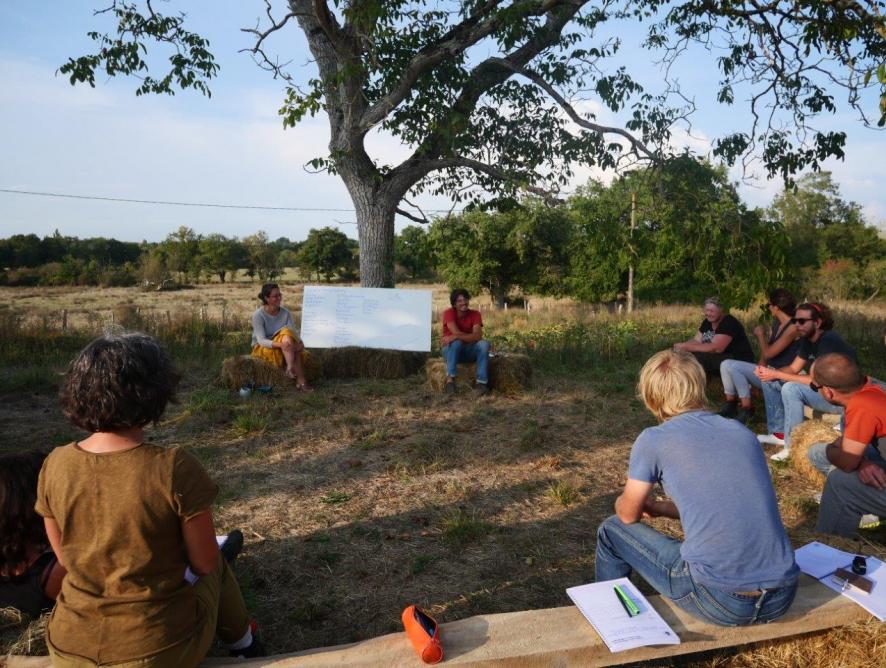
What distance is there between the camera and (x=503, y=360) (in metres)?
7.48

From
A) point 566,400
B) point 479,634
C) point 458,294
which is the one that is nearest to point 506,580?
point 479,634

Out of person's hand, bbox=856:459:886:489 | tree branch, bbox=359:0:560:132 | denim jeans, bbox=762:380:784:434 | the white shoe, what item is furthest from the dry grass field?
tree branch, bbox=359:0:560:132

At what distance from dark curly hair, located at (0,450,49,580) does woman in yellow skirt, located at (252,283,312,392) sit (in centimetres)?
488

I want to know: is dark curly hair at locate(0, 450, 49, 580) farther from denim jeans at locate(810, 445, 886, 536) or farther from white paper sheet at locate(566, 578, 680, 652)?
denim jeans at locate(810, 445, 886, 536)

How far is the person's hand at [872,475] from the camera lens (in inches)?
129

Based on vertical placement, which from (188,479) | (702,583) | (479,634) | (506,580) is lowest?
(506,580)

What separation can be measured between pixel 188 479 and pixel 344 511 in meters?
2.47

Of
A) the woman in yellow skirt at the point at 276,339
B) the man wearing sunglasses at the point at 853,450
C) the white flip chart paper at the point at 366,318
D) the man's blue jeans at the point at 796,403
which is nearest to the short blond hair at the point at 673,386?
the man wearing sunglasses at the point at 853,450

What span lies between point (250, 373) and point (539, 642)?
19.5 feet

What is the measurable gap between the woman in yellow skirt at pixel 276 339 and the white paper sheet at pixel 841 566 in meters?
5.73

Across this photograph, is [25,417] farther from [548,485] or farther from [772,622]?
[772,622]

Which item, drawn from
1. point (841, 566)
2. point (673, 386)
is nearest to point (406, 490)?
point (673, 386)

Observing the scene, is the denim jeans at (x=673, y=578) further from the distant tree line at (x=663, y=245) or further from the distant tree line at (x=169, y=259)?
the distant tree line at (x=169, y=259)

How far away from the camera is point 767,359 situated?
5.96m
